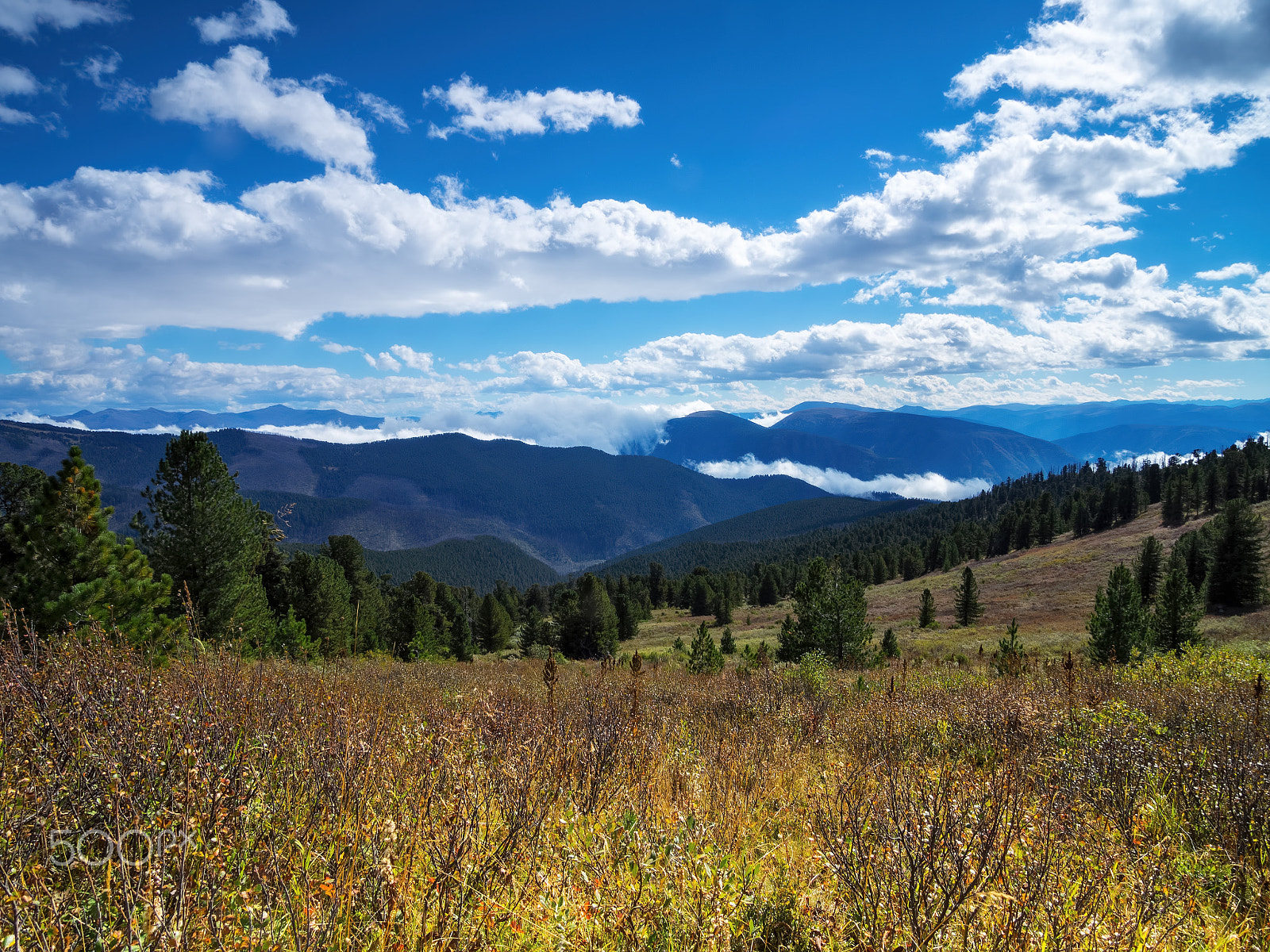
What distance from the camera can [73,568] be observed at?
11.0m

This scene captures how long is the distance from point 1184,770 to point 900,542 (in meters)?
149

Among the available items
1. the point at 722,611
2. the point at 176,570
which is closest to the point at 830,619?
the point at 176,570

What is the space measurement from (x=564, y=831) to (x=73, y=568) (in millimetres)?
12393

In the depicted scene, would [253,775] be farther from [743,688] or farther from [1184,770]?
[743,688]

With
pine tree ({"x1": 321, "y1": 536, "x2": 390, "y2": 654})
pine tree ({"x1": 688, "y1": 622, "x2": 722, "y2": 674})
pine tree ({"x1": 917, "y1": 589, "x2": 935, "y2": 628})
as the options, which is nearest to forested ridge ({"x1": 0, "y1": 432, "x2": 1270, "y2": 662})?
pine tree ({"x1": 321, "y1": 536, "x2": 390, "y2": 654})

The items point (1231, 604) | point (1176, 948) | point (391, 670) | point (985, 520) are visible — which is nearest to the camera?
point (1176, 948)

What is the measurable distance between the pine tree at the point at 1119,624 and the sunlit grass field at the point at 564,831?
1810 cm

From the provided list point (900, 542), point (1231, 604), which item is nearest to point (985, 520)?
point (900, 542)

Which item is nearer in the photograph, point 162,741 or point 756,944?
point 756,944

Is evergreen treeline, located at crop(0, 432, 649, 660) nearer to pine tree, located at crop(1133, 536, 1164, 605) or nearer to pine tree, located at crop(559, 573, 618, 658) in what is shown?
pine tree, located at crop(559, 573, 618, 658)

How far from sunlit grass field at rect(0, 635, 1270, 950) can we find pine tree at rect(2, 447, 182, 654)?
6.28 meters

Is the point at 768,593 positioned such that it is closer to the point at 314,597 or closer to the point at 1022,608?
the point at 1022,608

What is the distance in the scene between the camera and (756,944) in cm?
298

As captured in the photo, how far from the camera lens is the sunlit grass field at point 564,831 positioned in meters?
2.43
